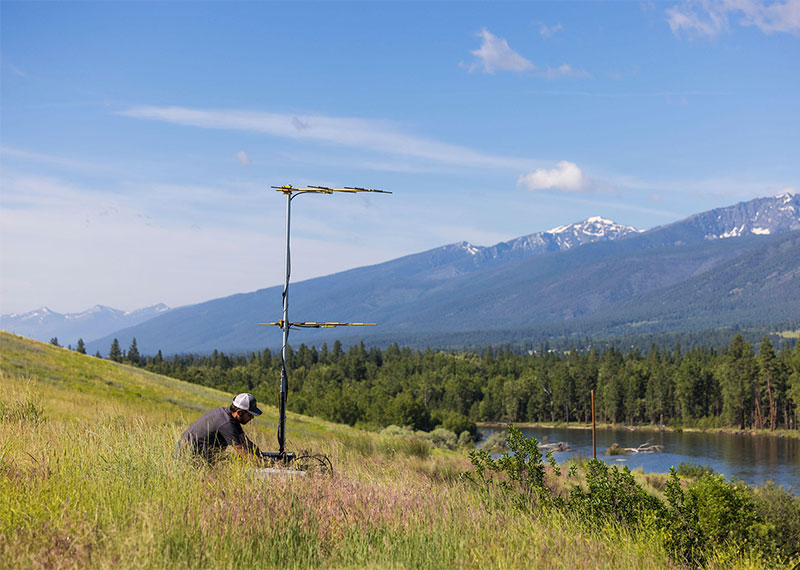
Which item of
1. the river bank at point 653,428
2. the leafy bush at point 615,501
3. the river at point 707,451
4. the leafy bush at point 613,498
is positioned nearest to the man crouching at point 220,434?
the leafy bush at point 615,501

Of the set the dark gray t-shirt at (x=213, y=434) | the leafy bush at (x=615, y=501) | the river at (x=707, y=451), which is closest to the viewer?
the dark gray t-shirt at (x=213, y=434)

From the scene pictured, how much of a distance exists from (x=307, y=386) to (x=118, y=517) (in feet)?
453

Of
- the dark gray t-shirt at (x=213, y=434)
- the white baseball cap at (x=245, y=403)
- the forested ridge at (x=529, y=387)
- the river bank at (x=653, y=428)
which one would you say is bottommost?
the river bank at (x=653, y=428)

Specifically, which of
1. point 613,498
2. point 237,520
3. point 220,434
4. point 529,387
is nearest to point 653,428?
point 529,387

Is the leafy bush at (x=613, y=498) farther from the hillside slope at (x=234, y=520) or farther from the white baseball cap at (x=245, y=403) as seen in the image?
the white baseball cap at (x=245, y=403)

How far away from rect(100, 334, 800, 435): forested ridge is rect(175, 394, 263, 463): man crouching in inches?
3476

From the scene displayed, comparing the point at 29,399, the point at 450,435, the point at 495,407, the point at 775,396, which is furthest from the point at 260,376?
the point at 29,399

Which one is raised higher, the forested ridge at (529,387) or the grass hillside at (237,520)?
the grass hillside at (237,520)

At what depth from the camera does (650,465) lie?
76.9m

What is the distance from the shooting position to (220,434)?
28.7ft

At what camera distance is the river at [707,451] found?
232 feet

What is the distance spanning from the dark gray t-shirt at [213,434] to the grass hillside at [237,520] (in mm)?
321

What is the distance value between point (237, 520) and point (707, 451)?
3724 inches

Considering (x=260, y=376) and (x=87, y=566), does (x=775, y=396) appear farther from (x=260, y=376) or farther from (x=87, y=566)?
(x=87, y=566)
